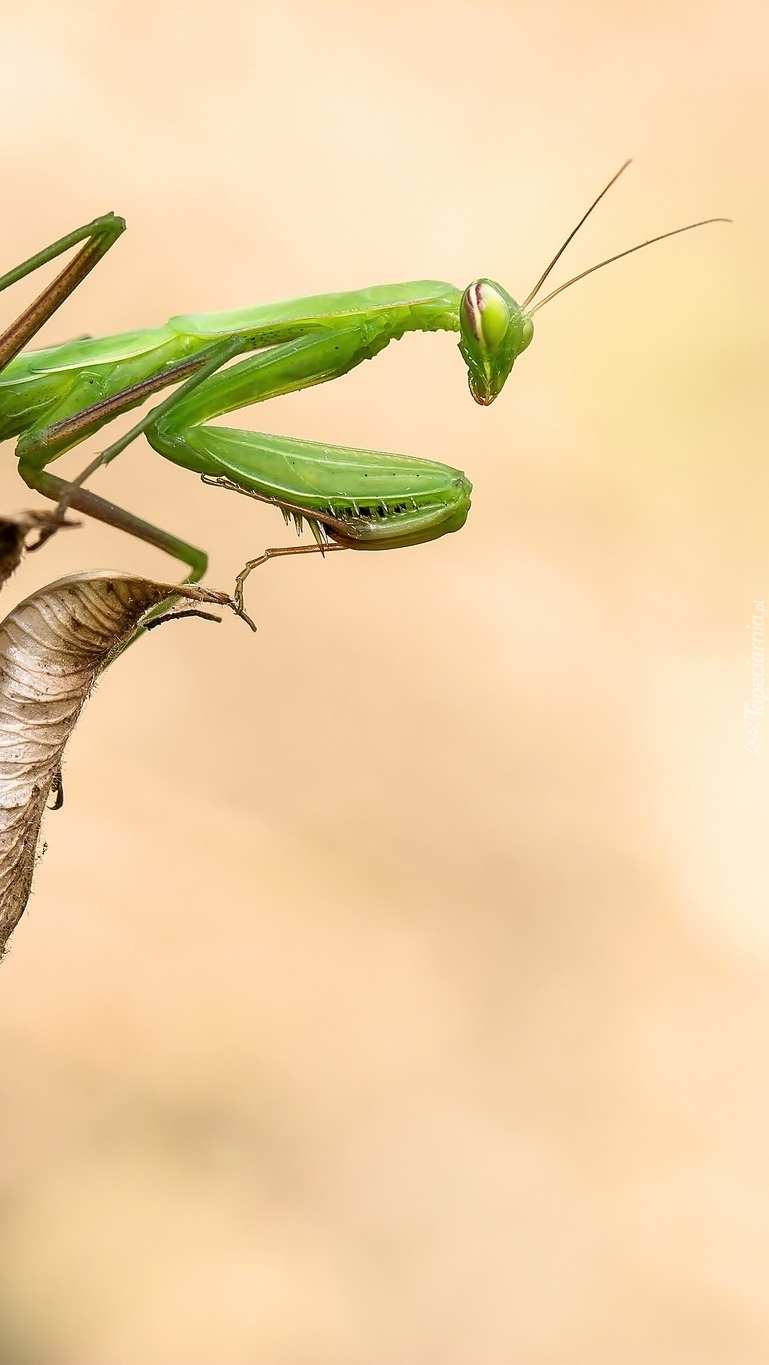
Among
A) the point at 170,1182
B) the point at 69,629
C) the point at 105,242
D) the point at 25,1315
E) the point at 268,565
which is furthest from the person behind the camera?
the point at 268,565

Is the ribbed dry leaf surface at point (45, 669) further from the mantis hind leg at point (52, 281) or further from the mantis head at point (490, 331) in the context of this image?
the mantis head at point (490, 331)

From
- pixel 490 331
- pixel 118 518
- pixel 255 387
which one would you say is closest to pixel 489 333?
pixel 490 331

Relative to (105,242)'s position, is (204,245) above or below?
above

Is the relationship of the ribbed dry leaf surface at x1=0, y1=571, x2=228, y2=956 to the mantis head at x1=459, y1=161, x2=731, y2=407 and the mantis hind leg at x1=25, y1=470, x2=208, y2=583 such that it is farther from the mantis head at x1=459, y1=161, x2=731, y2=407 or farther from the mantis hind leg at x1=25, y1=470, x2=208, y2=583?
the mantis head at x1=459, y1=161, x2=731, y2=407

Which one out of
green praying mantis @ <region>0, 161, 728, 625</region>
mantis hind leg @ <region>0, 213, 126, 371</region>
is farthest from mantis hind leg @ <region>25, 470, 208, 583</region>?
mantis hind leg @ <region>0, 213, 126, 371</region>

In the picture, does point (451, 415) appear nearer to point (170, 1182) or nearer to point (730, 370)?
point (730, 370)

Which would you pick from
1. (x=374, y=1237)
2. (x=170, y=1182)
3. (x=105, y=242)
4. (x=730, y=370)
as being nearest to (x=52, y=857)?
(x=170, y=1182)

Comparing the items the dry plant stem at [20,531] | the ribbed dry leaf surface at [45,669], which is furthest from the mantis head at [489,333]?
the dry plant stem at [20,531]

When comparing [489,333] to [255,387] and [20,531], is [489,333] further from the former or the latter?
[20,531]
